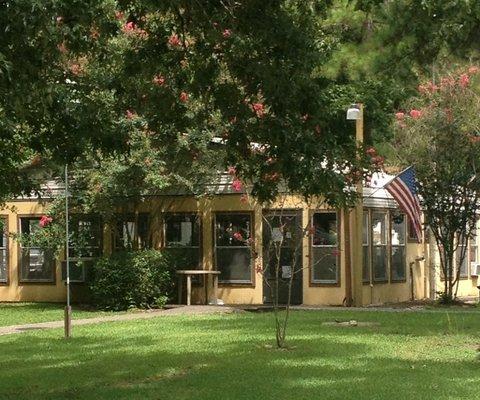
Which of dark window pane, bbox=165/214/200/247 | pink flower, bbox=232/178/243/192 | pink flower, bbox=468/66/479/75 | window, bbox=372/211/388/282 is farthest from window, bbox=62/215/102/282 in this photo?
pink flower, bbox=468/66/479/75

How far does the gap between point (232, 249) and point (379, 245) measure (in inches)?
148

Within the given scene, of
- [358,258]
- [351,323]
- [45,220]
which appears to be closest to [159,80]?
[351,323]

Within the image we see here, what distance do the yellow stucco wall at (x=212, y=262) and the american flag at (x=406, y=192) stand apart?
6.48ft

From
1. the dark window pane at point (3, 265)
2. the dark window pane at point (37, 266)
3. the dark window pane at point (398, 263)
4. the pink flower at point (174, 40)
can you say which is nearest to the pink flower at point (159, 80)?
the pink flower at point (174, 40)

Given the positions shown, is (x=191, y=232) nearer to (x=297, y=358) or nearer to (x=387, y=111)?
(x=387, y=111)

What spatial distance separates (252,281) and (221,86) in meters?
12.8

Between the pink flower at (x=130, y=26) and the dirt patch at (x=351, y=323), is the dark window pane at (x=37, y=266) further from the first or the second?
the dirt patch at (x=351, y=323)

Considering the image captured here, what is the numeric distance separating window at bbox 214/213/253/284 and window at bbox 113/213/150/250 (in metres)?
1.80

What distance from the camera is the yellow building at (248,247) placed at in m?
20.9

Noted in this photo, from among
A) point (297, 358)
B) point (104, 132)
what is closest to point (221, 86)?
point (104, 132)

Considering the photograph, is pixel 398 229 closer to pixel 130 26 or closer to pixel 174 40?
pixel 130 26

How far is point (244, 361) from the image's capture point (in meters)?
11.3

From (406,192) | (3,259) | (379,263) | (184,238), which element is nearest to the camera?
(406,192)

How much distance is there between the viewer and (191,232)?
22000 millimetres
